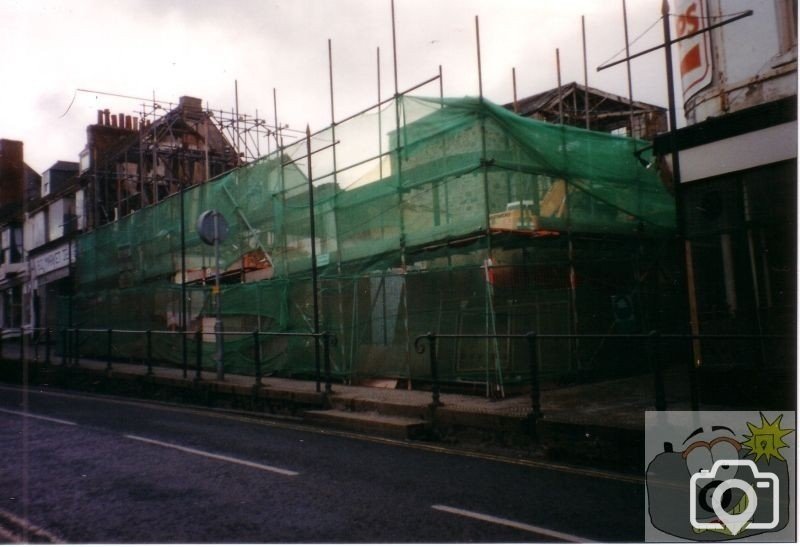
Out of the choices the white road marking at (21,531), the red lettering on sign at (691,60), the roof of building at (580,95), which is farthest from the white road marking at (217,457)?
the roof of building at (580,95)

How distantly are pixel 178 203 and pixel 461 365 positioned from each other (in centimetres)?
1268

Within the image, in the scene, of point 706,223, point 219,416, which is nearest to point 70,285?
point 219,416

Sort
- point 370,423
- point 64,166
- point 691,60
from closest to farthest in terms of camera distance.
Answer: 1. point 370,423
2. point 691,60
3. point 64,166

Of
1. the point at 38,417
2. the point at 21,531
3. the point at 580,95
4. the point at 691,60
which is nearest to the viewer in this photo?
the point at 21,531

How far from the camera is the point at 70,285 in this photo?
3166 centimetres

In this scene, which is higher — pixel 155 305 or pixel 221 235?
pixel 221 235

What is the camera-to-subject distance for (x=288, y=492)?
243 inches

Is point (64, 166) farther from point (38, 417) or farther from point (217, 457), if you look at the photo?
point (217, 457)

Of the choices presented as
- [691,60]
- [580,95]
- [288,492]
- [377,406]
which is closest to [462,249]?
[377,406]

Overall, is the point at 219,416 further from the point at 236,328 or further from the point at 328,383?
the point at 236,328

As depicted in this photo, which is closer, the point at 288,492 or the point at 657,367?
the point at 288,492

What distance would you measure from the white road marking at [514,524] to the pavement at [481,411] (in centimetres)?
230

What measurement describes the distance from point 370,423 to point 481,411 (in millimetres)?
1744

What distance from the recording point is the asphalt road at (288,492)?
16.6ft
